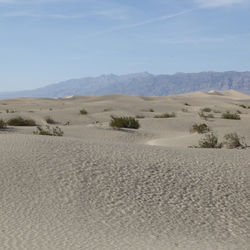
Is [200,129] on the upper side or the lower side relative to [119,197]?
upper

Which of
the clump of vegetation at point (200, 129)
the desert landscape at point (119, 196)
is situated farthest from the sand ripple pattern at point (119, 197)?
the clump of vegetation at point (200, 129)

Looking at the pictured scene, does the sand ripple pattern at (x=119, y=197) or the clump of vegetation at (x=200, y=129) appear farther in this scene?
the clump of vegetation at (x=200, y=129)

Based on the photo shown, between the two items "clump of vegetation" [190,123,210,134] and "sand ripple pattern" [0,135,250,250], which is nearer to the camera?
"sand ripple pattern" [0,135,250,250]

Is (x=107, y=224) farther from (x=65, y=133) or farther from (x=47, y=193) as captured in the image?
(x=65, y=133)

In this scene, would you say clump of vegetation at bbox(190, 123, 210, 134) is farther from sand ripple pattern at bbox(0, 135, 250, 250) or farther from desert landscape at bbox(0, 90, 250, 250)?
sand ripple pattern at bbox(0, 135, 250, 250)

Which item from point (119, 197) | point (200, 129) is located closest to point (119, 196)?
point (119, 197)

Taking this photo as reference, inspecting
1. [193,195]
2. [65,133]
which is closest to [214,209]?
[193,195]

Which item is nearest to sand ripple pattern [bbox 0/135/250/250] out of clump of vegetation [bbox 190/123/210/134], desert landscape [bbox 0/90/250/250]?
desert landscape [bbox 0/90/250/250]

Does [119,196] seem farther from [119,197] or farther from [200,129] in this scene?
[200,129]

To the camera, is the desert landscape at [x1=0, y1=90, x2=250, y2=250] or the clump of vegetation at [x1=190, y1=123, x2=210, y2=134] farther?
the clump of vegetation at [x1=190, y1=123, x2=210, y2=134]

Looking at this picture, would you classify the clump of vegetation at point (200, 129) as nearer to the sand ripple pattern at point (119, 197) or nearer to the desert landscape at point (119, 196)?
the desert landscape at point (119, 196)

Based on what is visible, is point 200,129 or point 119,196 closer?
point 119,196

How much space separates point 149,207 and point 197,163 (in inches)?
109

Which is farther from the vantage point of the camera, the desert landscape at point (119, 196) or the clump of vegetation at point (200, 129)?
the clump of vegetation at point (200, 129)
